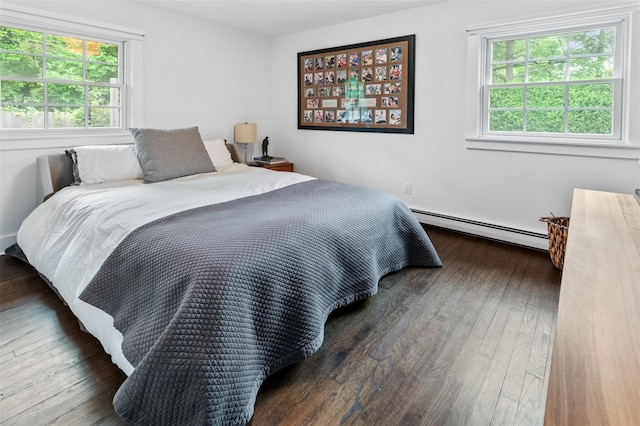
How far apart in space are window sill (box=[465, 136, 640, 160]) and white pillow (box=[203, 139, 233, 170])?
2.32 m

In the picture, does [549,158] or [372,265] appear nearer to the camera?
[372,265]

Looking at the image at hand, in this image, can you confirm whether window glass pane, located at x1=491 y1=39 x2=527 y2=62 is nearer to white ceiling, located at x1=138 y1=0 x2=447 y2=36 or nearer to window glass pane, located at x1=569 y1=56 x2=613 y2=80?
window glass pane, located at x1=569 y1=56 x2=613 y2=80

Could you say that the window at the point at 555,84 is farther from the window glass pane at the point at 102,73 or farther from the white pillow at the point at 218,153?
the window glass pane at the point at 102,73

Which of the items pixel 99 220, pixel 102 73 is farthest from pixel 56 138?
pixel 99 220

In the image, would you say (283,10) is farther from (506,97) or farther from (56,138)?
(56,138)

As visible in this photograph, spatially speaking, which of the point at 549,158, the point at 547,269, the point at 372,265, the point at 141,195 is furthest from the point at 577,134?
the point at 141,195

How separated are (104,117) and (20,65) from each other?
0.72 metres

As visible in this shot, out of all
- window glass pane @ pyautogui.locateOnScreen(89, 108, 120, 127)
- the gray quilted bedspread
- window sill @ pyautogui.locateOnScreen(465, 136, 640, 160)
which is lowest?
the gray quilted bedspread

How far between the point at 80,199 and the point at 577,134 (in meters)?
3.70

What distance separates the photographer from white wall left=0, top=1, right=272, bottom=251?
126 inches

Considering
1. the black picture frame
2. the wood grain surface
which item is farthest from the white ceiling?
the wood grain surface

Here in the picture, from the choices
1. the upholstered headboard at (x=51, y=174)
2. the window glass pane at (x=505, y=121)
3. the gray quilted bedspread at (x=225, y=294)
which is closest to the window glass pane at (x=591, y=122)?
the window glass pane at (x=505, y=121)

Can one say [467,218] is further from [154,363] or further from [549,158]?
[154,363]

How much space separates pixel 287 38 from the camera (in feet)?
16.2
